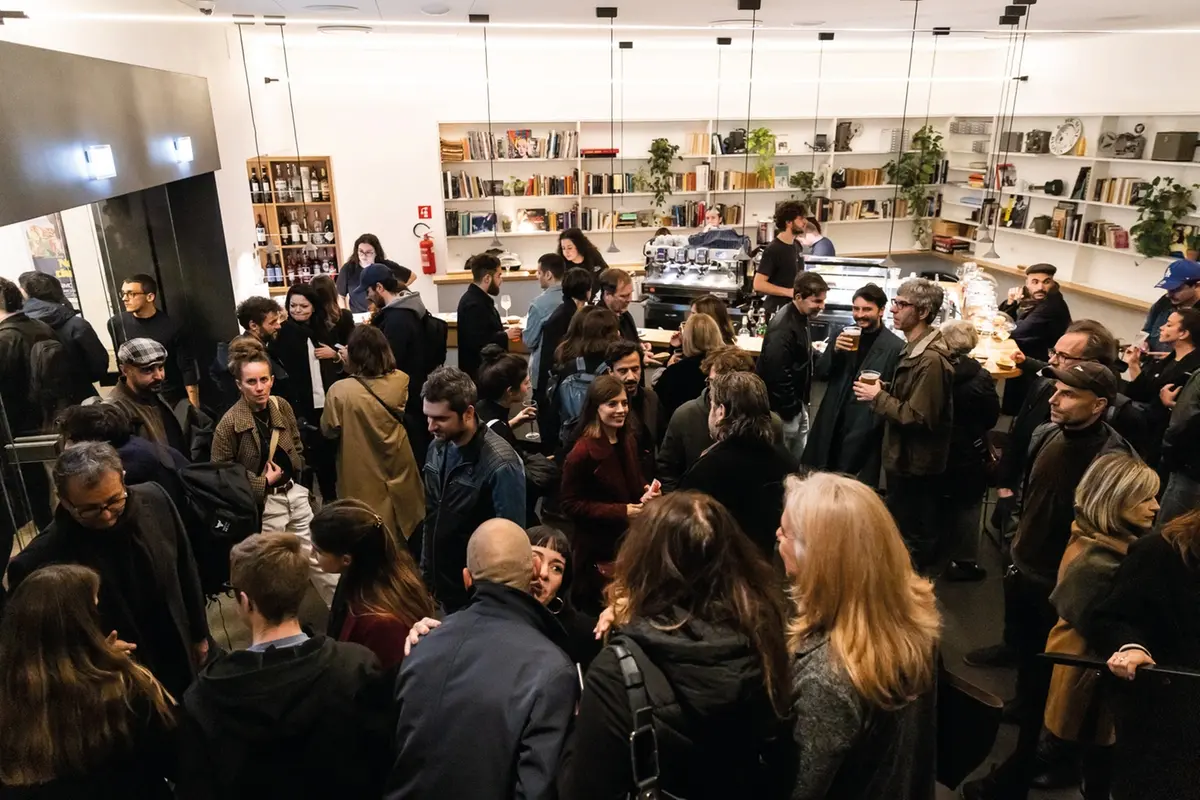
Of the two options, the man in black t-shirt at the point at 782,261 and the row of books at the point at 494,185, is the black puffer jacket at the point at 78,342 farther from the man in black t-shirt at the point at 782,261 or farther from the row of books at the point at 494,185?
the row of books at the point at 494,185

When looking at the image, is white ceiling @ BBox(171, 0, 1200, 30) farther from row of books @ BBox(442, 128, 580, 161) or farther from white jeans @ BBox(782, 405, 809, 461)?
white jeans @ BBox(782, 405, 809, 461)

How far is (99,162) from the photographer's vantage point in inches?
132

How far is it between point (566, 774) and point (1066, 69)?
10512 mm

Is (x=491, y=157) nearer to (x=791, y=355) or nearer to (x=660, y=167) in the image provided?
(x=660, y=167)

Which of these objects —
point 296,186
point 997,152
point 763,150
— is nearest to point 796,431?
point 763,150

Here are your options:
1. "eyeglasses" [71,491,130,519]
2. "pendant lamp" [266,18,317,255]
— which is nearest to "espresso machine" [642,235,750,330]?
"pendant lamp" [266,18,317,255]

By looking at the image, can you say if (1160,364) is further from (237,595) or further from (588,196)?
(588,196)

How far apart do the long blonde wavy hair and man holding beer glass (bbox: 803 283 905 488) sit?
246cm

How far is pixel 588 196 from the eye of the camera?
9945 millimetres

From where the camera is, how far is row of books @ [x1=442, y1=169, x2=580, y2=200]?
9438 millimetres

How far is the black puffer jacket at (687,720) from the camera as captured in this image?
142 centimetres

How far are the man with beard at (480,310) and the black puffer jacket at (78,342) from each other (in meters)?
2.04

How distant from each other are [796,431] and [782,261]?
250cm

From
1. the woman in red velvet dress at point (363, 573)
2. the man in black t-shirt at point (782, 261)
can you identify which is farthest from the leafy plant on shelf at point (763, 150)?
the woman in red velvet dress at point (363, 573)
